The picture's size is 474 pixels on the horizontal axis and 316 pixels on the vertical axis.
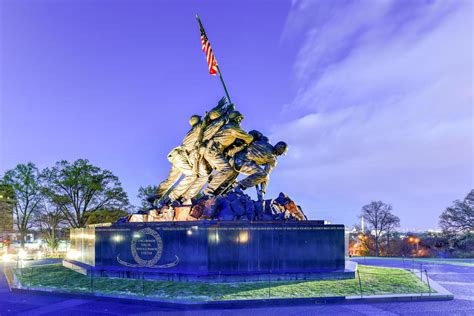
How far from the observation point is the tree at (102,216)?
116ft

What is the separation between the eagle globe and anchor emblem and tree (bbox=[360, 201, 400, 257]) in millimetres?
34602

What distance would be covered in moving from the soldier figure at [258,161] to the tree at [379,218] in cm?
3031

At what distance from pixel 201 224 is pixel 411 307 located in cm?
658

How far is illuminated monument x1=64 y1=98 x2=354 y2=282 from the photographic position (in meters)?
12.8

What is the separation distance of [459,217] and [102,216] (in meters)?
32.5

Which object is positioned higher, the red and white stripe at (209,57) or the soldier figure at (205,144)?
the red and white stripe at (209,57)

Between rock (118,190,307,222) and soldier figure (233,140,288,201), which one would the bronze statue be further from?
rock (118,190,307,222)

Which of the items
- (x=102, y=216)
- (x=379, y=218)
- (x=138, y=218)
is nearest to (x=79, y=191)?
(x=102, y=216)

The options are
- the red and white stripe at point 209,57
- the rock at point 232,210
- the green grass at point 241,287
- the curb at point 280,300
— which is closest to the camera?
the curb at point 280,300

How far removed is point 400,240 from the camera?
45.2m

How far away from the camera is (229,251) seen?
42.0ft

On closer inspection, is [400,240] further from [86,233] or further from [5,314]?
[5,314]

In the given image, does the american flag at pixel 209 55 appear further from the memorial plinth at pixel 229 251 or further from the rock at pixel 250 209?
the memorial plinth at pixel 229 251

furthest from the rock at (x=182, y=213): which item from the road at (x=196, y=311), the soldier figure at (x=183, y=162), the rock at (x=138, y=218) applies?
the road at (x=196, y=311)
